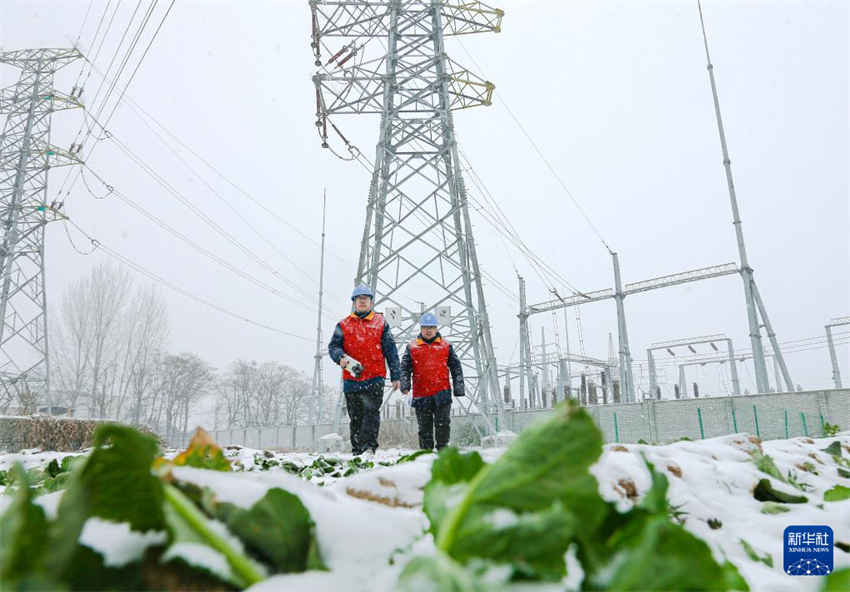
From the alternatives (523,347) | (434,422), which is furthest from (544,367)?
(434,422)

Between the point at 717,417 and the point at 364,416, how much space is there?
8.75 metres

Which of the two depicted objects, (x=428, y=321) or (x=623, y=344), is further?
(x=623, y=344)

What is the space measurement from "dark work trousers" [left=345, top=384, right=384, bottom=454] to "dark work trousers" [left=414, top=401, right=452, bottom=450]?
50 centimetres

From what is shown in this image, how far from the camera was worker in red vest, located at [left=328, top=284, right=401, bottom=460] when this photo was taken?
18.1 feet

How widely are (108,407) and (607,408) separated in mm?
30859

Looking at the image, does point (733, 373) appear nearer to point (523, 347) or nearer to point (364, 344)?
point (523, 347)

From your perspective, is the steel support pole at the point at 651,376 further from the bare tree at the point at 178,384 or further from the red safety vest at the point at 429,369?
the bare tree at the point at 178,384

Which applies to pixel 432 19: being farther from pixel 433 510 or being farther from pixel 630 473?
pixel 433 510

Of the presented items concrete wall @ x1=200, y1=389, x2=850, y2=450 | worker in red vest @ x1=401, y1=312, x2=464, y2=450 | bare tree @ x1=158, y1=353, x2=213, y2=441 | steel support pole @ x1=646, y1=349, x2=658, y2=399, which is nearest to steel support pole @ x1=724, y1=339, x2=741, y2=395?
steel support pole @ x1=646, y1=349, x2=658, y2=399

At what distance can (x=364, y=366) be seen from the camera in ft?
18.2

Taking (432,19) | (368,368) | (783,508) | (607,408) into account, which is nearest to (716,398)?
(607,408)

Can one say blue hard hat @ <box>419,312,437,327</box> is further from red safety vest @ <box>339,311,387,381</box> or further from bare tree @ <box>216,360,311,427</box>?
bare tree @ <box>216,360,311,427</box>

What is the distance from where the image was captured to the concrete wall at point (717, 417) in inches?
389

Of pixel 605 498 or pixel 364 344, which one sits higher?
pixel 364 344
